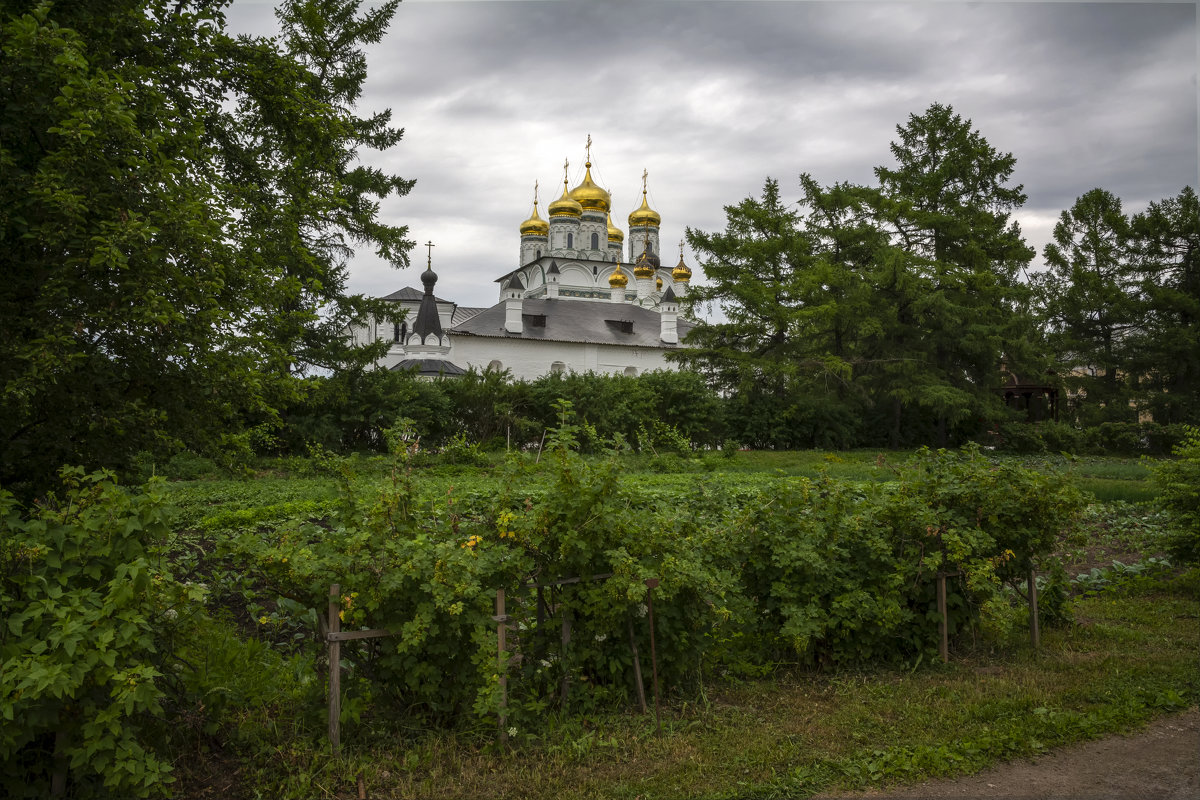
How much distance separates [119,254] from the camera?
14.8 ft

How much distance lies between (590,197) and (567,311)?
49.7 feet

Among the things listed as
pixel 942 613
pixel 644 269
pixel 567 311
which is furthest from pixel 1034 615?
pixel 644 269

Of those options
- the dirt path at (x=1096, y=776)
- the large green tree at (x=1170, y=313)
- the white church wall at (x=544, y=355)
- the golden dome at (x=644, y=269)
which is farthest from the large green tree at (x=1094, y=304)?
the dirt path at (x=1096, y=776)

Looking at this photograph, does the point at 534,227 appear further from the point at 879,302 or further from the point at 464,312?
the point at 879,302

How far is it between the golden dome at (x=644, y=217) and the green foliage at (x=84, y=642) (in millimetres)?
65091

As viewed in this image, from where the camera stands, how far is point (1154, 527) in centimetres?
1145

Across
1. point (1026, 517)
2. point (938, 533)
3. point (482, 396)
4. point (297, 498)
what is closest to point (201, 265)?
point (938, 533)

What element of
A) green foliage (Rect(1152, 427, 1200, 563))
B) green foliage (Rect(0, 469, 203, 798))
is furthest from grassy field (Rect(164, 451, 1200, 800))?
green foliage (Rect(1152, 427, 1200, 563))

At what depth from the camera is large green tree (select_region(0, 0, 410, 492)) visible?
4703 millimetres

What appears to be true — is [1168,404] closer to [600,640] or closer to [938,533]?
[938,533]

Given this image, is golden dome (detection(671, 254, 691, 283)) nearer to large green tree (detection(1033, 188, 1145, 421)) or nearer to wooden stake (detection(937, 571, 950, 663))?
large green tree (detection(1033, 188, 1145, 421))

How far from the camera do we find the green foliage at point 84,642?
3.43 metres

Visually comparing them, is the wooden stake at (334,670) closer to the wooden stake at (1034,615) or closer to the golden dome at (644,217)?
the wooden stake at (1034,615)

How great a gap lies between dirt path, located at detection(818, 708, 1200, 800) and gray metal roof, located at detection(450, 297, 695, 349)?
43.9m
